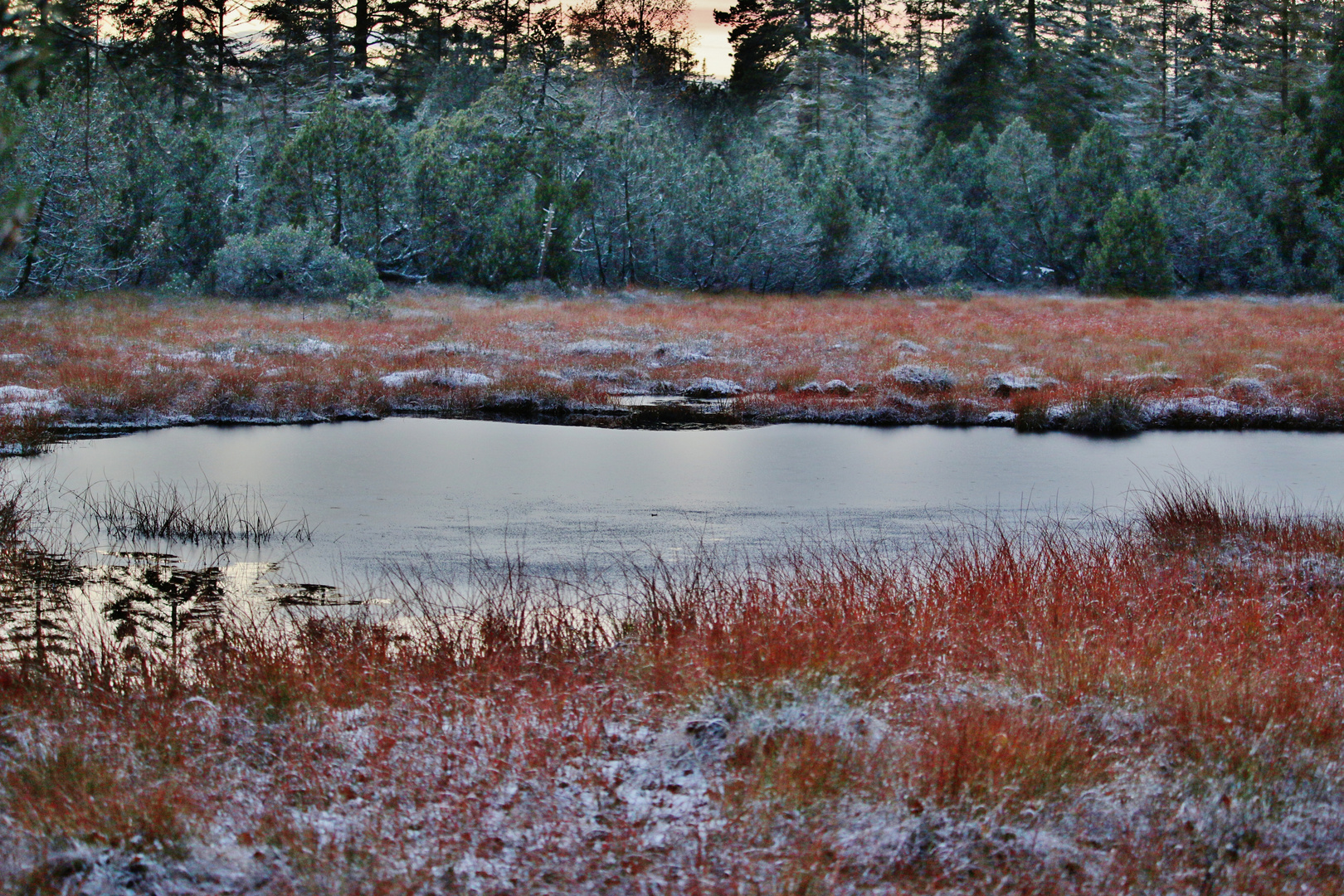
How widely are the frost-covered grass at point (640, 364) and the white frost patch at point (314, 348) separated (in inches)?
3.0

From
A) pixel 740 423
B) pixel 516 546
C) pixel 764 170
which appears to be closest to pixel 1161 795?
pixel 516 546

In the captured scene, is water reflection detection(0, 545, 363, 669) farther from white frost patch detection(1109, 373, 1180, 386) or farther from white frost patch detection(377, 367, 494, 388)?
white frost patch detection(1109, 373, 1180, 386)

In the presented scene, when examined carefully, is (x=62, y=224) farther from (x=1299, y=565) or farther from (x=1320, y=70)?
(x=1320, y=70)

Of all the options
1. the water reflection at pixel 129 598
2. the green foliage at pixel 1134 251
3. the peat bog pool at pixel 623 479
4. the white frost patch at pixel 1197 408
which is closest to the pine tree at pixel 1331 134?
the green foliage at pixel 1134 251

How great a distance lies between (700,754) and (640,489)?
28.7ft

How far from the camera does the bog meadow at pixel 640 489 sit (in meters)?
4.16

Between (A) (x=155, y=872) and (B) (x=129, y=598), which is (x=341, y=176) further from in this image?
(A) (x=155, y=872)

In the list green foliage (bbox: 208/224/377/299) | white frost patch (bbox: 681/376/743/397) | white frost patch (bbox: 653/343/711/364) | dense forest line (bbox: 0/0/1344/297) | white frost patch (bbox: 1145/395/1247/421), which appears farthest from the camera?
dense forest line (bbox: 0/0/1344/297)

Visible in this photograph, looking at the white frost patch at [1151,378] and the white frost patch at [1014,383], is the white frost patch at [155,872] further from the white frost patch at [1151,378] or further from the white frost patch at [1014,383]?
the white frost patch at [1151,378]

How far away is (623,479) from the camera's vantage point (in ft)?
45.9

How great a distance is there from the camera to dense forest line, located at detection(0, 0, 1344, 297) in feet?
104

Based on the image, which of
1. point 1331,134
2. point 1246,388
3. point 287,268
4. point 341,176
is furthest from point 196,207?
point 1331,134

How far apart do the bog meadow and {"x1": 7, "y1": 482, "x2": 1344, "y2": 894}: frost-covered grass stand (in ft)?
0.08

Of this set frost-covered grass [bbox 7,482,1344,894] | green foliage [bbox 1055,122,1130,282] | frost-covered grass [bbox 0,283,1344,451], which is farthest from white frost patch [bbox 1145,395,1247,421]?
green foliage [bbox 1055,122,1130,282]
